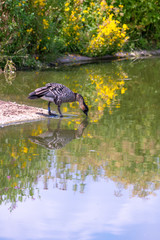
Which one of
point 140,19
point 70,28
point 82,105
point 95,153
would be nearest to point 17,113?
point 82,105

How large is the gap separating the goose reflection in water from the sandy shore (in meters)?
0.71

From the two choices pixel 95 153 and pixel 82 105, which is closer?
pixel 95 153

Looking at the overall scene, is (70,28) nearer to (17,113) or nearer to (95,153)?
(17,113)

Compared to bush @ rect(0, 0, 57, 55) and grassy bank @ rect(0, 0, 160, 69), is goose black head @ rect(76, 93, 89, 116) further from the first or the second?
bush @ rect(0, 0, 57, 55)

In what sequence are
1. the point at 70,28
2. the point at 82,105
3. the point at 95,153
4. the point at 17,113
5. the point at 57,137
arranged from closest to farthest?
the point at 95,153, the point at 57,137, the point at 17,113, the point at 82,105, the point at 70,28

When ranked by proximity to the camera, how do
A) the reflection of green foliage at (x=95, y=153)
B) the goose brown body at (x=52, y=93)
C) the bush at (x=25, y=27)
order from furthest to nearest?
the bush at (x=25, y=27) < the goose brown body at (x=52, y=93) < the reflection of green foliage at (x=95, y=153)

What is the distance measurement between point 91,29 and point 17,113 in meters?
12.0

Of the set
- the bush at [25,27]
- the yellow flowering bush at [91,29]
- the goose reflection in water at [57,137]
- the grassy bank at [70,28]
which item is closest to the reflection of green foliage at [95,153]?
the goose reflection in water at [57,137]

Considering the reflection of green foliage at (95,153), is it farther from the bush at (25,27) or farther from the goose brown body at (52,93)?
the bush at (25,27)

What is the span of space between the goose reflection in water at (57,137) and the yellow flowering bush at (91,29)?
450 inches

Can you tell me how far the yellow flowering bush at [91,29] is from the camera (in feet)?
65.0

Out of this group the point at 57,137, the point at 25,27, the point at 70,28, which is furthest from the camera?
the point at 70,28

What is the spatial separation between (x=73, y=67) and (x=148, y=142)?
10.7 m

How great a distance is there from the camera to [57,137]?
8.15m
